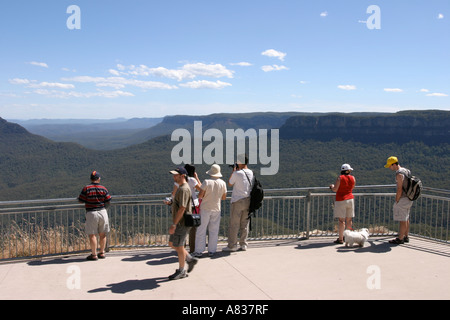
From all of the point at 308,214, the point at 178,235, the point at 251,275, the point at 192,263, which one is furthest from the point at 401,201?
the point at 178,235

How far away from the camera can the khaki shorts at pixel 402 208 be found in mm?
7445

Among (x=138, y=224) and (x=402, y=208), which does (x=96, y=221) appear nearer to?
(x=138, y=224)

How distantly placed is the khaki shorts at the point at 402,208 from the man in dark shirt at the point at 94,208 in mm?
5466

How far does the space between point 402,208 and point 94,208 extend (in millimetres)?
5747

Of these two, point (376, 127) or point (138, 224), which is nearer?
point (138, 224)

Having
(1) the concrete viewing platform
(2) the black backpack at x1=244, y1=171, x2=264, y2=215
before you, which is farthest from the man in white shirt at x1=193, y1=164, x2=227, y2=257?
(2) the black backpack at x1=244, y1=171, x2=264, y2=215

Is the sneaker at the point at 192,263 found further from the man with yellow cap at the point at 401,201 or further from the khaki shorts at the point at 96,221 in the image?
the man with yellow cap at the point at 401,201

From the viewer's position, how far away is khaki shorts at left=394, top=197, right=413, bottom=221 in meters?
7.45

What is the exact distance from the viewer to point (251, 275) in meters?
5.78

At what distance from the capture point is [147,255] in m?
6.94

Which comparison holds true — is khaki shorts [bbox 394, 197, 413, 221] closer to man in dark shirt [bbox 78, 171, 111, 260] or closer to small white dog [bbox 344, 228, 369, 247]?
small white dog [bbox 344, 228, 369, 247]

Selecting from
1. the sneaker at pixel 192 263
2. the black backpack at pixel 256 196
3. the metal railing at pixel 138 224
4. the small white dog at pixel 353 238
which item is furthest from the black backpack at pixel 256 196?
the small white dog at pixel 353 238

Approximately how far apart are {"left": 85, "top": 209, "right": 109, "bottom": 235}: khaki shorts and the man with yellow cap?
17.2ft
